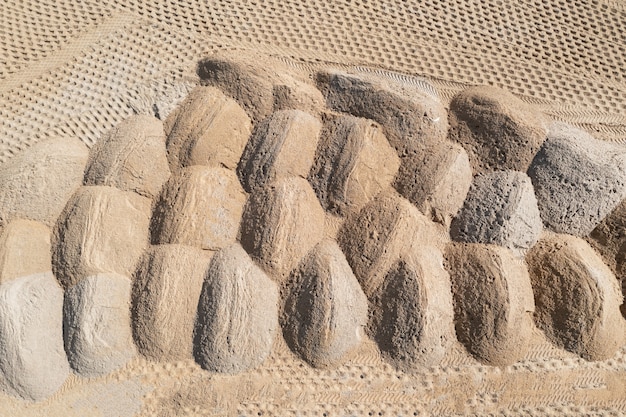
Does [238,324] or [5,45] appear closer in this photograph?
[238,324]

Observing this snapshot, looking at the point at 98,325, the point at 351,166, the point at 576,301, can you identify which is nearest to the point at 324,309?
the point at 351,166

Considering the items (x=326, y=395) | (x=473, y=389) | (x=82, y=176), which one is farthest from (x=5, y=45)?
(x=473, y=389)

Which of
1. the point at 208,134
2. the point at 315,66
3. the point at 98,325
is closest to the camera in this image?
the point at 98,325

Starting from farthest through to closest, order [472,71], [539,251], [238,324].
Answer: [472,71]
[539,251]
[238,324]

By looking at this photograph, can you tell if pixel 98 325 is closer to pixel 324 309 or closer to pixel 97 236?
pixel 97 236

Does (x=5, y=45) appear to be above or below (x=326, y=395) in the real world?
above

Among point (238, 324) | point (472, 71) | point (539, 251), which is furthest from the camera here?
point (472, 71)

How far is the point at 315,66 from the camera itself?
1.41m

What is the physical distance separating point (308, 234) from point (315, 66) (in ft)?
1.50

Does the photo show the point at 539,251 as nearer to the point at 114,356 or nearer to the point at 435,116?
the point at 435,116

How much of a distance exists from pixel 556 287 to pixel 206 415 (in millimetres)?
846

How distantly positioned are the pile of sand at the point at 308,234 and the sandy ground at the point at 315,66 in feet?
0.14

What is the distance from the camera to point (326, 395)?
1.22 m

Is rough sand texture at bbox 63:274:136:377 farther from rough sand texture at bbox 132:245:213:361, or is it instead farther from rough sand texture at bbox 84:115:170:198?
rough sand texture at bbox 84:115:170:198
